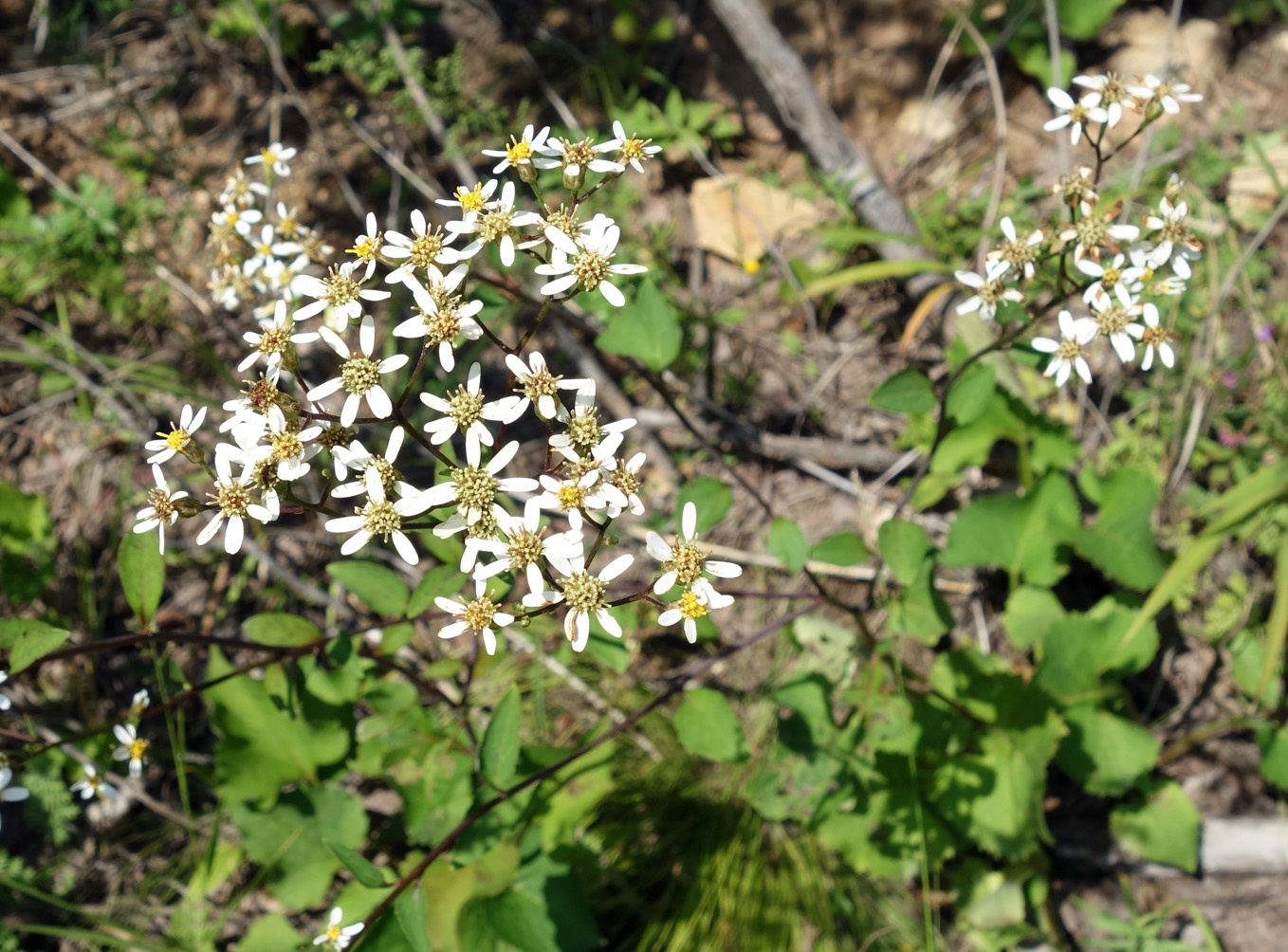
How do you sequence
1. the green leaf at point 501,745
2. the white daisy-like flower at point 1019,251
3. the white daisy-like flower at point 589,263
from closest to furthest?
the white daisy-like flower at point 589,263 → the green leaf at point 501,745 → the white daisy-like flower at point 1019,251

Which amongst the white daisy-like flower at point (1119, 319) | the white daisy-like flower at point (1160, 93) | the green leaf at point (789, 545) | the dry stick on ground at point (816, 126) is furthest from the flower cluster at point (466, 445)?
the dry stick on ground at point (816, 126)

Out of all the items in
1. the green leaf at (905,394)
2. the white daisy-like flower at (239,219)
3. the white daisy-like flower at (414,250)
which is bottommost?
the green leaf at (905,394)

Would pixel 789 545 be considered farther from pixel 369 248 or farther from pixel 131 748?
pixel 131 748

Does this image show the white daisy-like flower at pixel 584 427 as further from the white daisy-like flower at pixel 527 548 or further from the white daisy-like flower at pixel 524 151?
the white daisy-like flower at pixel 524 151

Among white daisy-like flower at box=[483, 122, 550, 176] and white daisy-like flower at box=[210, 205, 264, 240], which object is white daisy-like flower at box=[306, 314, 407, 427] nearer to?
white daisy-like flower at box=[483, 122, 550, 176]

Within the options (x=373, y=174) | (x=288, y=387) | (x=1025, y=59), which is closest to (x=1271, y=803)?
(x=1025, y=59)

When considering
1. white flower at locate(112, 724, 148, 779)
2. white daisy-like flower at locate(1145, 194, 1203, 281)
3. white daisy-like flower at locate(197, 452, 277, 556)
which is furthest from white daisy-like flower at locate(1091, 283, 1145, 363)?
white flower at locate(112, 724, 148, 779)

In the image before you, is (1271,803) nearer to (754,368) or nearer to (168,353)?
(754,368)
